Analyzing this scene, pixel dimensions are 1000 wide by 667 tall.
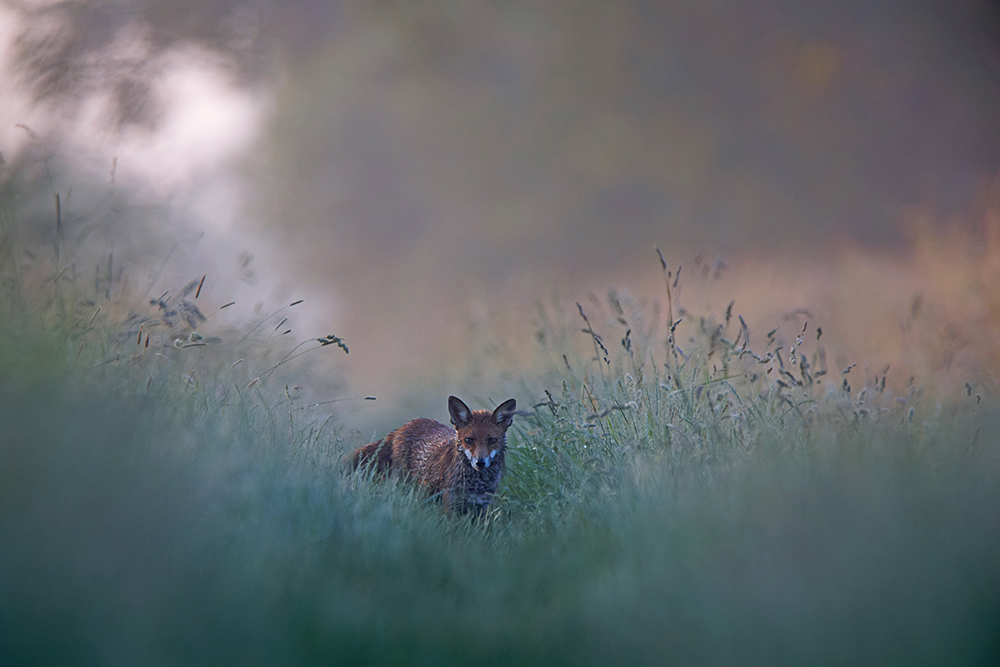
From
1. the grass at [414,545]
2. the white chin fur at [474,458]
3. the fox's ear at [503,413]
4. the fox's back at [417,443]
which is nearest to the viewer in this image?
the grass at [414,545]

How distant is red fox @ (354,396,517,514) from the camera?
12.4ft

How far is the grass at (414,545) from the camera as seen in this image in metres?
1.57

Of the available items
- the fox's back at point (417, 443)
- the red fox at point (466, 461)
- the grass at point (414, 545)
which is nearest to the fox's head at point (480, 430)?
the red fox at point (466, 461)

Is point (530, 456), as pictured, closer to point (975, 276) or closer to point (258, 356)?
point (258, 356)

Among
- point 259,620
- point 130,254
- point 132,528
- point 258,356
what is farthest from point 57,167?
point 259,620

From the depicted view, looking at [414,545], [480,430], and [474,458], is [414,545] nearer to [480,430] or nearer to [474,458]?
[474,458]

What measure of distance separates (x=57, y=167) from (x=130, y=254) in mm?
486

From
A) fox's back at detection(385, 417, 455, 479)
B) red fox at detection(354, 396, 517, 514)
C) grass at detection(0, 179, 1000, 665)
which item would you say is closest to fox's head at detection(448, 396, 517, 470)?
red fox at detection(354, 396, 517, 514)

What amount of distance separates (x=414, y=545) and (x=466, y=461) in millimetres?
1443

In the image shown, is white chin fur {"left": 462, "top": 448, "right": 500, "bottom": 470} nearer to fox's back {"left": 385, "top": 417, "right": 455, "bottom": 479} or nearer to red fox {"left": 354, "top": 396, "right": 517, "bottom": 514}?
red fox {"left": 354, "top": 396, "right": 517, "bottom": 514}

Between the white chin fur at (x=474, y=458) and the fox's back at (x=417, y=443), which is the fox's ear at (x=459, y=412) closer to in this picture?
the white chin fur at (x=474, y=458)

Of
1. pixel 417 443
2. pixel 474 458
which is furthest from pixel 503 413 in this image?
pixel 417 443

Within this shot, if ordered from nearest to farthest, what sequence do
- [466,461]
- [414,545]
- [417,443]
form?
[414,545]
[466,461]
[417,443]

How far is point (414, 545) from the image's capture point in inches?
95.8
